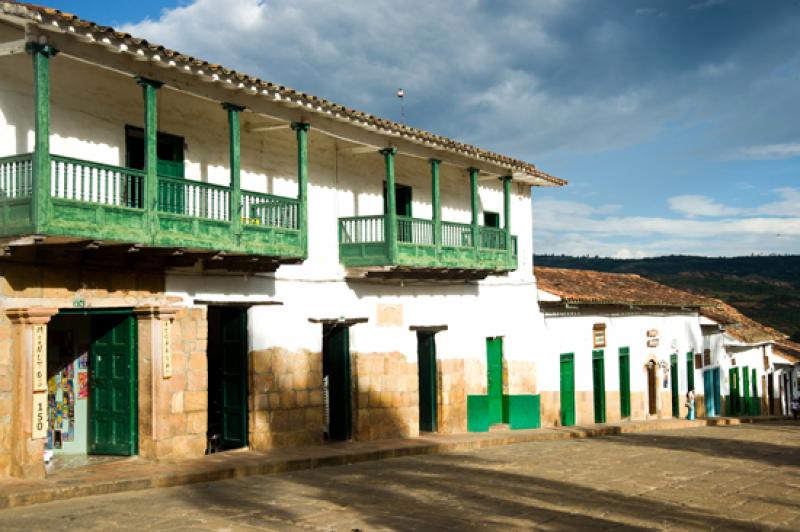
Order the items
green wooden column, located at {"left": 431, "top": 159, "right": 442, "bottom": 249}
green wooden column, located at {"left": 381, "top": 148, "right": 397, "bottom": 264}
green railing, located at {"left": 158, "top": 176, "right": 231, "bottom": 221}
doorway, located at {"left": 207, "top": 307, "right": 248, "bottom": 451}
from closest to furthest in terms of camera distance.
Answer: green railing, located at {"left": 158, "top": 176, "right": 231, "bottom": 221}, doorway, located at {"left": 207, "top": 307, "right": 248, "bottom": 451}, green wooden column, located at {"left": 381, "top": 148, "right": 397, "bottom": 264}, green wooden column, located at {"left": 431, "top": 159, "right": 442, "bottom": 249}

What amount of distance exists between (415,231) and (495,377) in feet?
16.3

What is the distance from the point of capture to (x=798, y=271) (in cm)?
8738

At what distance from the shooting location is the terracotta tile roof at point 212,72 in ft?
31.2

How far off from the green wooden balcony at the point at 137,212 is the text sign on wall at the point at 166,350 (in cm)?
130

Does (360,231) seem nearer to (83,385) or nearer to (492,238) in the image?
(492,238)

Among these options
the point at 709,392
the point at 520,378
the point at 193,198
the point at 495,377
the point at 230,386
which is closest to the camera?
the point at 193,198

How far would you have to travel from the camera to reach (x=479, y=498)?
31.9ft

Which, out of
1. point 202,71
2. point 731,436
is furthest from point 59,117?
point 731,436

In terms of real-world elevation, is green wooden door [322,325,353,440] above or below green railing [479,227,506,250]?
below

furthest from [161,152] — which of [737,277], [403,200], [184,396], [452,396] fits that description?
[737,277]

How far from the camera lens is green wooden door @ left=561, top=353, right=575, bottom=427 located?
2097 cm

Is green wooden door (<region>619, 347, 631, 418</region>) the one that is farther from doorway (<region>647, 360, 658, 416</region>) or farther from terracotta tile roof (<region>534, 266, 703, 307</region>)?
terracotta tile roof (<region>534, 266, 703, 307</region>)

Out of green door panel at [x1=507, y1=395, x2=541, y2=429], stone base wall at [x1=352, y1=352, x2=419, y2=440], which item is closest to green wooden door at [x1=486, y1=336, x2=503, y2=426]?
green door panel at [x1=507, y1=395, x2=541, y2=429]

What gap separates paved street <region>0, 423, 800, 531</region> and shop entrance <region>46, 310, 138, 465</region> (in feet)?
6.29
